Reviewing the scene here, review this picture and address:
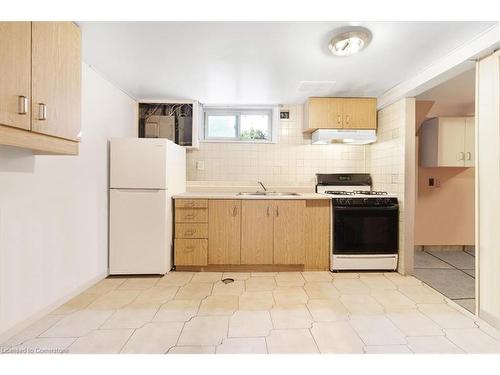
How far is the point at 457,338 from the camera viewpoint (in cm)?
155

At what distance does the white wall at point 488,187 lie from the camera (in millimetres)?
1658

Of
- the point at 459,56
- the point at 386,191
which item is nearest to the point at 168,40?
the point at 459,56

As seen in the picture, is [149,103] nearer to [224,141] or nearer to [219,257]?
[224,141]

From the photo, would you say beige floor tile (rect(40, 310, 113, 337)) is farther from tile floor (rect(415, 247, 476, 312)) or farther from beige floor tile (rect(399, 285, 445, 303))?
tile floor (rect(415, 247, 476, 312))

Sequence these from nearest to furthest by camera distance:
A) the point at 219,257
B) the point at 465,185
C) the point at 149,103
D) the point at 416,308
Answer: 1. the point at 416,308
2. the point at 219,257
3. the point at 149,103
4. the point at 465,185

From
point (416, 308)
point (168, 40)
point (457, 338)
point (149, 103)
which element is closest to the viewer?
→ point (457, 338)

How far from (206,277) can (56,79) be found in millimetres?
2033

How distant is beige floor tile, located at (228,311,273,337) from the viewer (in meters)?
1.60

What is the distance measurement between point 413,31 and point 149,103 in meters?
2.84

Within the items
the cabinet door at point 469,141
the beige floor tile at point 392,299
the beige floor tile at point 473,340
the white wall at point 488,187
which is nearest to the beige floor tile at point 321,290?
the beige floor tile at point 392,299

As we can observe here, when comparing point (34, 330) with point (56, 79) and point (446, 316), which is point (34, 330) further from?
point (446, 316)

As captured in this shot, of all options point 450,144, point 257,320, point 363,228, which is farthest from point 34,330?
point 450,144

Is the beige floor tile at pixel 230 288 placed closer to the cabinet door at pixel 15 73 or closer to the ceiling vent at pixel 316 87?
the cabinet door at pixel 15 73

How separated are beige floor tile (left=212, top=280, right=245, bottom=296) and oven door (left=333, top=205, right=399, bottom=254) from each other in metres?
1.09
